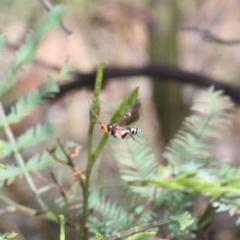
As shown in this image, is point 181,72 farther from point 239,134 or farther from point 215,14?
point 239,134

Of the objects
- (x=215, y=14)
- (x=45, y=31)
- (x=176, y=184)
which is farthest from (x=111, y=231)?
(x=215, y=14)

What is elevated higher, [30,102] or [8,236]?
[30,102]

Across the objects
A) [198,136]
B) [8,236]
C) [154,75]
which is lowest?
[8,236]

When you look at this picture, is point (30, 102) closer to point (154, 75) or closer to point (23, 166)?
point (23, 166)

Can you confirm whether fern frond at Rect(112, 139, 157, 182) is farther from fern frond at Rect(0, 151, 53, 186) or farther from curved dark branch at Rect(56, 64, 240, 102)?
→ curved dark branch at Rect(56, 64, 240, 102)

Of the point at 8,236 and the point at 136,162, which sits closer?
the point at 8,236

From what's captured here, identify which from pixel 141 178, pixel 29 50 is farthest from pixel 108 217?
pixel 29 50

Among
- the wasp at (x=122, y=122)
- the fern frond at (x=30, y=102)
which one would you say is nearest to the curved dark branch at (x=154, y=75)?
the fern frond at (x=30, y=102)
